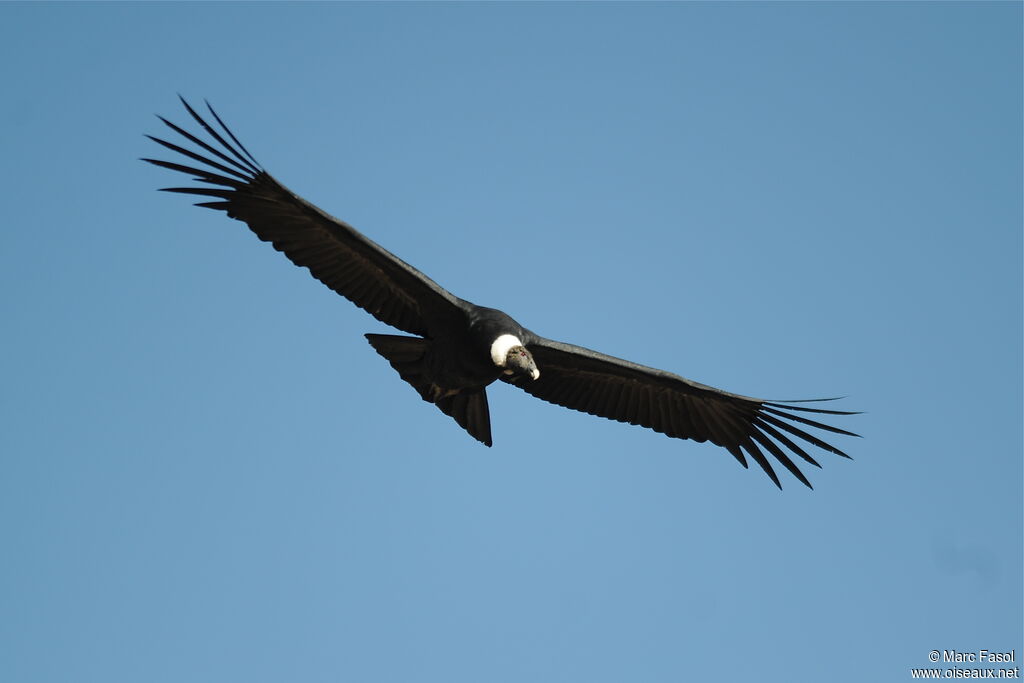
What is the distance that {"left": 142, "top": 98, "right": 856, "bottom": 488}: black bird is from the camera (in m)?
11.6

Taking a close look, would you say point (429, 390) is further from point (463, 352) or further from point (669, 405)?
point (669, 405)

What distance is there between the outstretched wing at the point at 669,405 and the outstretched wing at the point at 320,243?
5.08 ft

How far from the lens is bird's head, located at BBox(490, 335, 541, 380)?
463 inches

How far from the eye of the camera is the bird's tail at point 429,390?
40.2ft

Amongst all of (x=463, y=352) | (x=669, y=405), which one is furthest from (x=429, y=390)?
(x=669, y=405)

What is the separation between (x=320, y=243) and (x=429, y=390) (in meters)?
1.93

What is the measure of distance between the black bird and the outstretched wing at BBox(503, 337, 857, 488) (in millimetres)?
12

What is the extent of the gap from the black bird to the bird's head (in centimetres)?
A: 1

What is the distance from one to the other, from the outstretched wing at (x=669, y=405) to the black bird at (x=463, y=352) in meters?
0.01

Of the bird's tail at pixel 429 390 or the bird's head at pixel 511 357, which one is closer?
the bird's head at pixel 511 357

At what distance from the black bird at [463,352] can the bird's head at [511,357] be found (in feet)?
0.03

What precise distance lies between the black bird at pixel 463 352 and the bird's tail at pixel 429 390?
0.01 metres

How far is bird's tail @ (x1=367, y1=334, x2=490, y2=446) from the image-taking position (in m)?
12.2

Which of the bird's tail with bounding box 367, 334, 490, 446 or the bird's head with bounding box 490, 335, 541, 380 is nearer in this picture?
the bird's head with bounding box 490, 335, 541, 380
